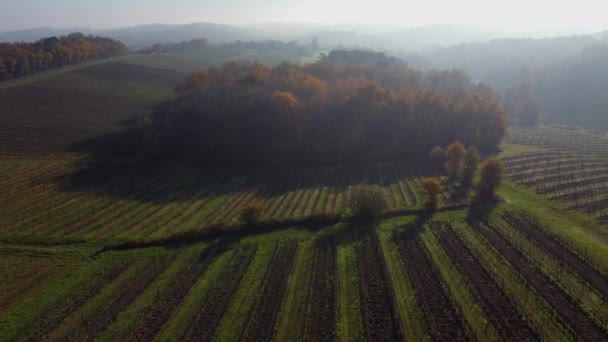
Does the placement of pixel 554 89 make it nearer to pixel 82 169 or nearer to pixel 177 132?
pixel 177 132

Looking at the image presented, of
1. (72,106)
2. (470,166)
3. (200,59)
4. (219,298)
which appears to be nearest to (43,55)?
(72,106)

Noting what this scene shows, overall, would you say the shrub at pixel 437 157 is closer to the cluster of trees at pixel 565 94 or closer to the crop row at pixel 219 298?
the crop row at pixel 219 298

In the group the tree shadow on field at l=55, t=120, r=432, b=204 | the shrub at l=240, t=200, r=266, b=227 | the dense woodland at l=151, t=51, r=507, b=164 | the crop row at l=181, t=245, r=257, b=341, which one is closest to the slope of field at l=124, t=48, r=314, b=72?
the dense woodland at l=151, t=51, r=507, b=164

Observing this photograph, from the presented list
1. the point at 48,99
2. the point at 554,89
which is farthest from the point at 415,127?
the point at 554,89

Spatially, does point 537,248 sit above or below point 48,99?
below

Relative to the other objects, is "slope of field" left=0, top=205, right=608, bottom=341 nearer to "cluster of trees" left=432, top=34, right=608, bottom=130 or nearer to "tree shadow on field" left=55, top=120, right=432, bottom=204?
"tree shadow on field" left=55, top=120, right=432, bottom=204

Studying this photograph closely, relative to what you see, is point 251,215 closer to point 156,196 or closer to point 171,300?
point 171,300

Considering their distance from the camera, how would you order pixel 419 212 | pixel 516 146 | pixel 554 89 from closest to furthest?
pixel 419 212 < pixel 516 146 < pixel 554 89
